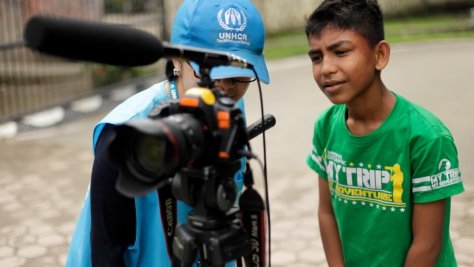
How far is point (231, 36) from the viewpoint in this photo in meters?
1.68

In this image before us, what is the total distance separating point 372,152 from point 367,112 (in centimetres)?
13

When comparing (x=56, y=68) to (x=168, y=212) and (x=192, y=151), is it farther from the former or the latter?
(x=192, y=151)

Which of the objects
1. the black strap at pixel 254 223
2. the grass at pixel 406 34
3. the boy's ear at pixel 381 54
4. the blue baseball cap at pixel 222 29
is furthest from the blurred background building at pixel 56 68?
the black strap at pixel 254 223

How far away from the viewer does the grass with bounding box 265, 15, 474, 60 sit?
1202cm

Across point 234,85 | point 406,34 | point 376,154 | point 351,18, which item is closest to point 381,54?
point 351,18

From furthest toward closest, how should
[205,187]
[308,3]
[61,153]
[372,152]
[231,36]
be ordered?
1. [308,3]
2. [61,153]
3. [372,152]
4. [231,36]
5. [205,187]

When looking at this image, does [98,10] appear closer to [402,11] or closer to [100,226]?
[100,226]

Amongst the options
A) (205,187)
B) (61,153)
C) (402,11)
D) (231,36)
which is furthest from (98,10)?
(402,11)

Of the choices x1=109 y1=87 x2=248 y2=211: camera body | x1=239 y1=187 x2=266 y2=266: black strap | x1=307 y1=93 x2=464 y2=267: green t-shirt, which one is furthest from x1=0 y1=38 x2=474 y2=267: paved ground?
x1=109 y1=87 x2=248 y2=211: camera body

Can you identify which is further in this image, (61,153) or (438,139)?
(61,153)

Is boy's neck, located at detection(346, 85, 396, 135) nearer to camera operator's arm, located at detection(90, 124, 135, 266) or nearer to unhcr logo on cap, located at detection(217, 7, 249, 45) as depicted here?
unhcr logo on cap, located at detection(217, 7, 249, 45)

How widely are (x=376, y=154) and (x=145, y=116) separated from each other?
723 millimetres

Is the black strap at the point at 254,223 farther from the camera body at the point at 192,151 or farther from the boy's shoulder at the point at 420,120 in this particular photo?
the boy's shoulder at the point at 420,120

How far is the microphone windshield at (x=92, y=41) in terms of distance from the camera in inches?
37.6
